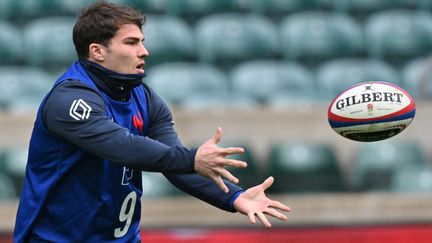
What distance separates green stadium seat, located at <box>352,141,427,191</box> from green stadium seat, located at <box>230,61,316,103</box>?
44.9 inches

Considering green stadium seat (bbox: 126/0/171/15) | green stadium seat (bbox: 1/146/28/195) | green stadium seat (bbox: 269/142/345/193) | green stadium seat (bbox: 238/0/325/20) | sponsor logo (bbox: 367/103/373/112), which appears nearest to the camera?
sponsor logo (bbox: 367/103/373/112)

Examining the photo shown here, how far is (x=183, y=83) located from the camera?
842cm

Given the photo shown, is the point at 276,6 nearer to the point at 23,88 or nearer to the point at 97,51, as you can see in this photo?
the point at 23,88

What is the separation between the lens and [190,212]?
19.9 feet

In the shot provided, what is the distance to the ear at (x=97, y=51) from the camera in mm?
3762

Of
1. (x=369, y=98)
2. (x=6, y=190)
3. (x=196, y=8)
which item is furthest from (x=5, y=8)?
(x=369, y=98)

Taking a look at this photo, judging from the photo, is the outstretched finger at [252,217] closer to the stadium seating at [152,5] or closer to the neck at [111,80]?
the neck at [111,80]

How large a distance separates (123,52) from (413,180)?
3720 millimetres

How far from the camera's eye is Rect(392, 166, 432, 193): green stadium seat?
686cm

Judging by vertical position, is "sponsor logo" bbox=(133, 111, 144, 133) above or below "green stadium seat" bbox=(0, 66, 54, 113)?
below

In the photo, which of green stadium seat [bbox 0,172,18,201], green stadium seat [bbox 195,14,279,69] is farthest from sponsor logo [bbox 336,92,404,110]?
green stadium seat [bbox 195,14,279,69]

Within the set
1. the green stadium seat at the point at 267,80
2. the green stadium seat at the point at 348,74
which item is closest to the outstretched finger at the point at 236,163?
the green stadium seat at the point at 267,80

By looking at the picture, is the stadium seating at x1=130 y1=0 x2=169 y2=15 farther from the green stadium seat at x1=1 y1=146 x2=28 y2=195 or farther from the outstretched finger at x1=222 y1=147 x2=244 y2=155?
the outstretched finger at x1=222 y1=147 x2=244 y2=155

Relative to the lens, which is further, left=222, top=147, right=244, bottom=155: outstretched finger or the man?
the man
